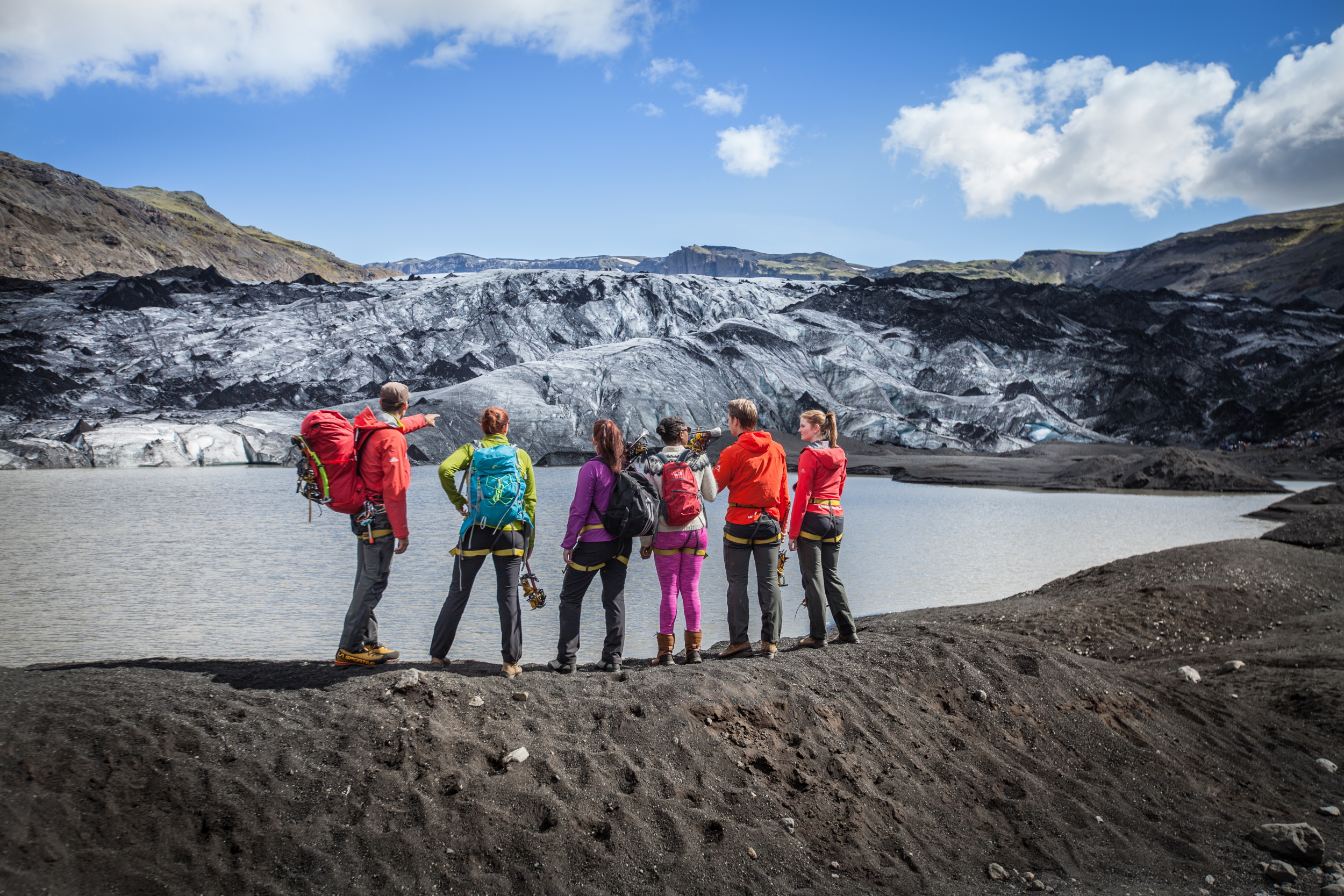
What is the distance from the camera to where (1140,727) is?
5164mm

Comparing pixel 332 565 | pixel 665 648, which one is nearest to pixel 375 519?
pixel 665 648

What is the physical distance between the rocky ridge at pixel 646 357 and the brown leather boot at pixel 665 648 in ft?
123

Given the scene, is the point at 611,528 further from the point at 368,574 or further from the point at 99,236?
the point at 99,236

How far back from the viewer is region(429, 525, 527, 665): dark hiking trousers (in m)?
4.88

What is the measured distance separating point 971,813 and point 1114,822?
81cm

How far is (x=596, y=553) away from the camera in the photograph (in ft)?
16.8

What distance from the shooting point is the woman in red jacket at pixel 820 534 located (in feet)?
19.1

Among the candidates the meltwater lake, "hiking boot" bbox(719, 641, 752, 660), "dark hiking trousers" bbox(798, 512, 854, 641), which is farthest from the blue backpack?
the meltwater lake

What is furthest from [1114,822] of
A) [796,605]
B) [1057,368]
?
[1057,368]

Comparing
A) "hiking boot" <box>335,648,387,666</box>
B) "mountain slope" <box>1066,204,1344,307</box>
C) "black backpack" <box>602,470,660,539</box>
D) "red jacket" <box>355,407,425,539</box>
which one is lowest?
"hiking boot" <box>335,648,387,666</box>

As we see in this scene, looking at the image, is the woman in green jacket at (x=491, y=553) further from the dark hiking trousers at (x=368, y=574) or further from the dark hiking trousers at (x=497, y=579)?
the dark hiking trousers at (x=368, y=574)

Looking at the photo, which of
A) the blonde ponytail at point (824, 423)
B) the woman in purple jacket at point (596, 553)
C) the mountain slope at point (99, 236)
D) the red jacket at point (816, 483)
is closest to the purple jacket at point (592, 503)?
the woman in purple jacket at point (596, 553)

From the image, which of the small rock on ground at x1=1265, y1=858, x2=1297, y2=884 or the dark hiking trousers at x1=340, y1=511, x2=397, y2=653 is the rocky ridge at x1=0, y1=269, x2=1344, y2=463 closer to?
the dark hiking trousers at x1=340, y1=511, x2=397, y2=653

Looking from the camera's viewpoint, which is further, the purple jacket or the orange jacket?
the orange jacket
